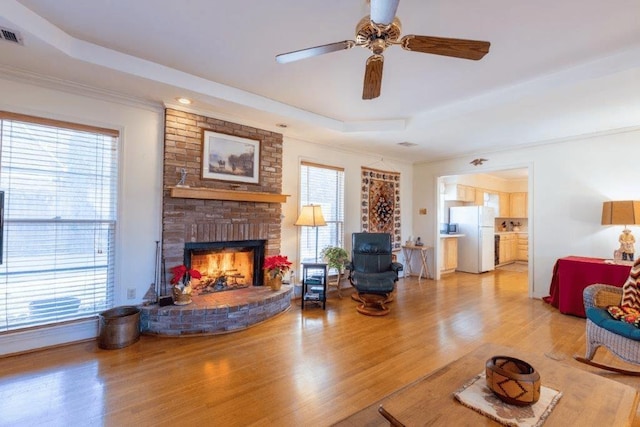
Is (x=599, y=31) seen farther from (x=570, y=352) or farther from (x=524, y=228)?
(x=524, y=228)

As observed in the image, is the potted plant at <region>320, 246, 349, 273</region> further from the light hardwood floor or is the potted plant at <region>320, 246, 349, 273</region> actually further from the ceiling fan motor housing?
the ceiling fan motor housing

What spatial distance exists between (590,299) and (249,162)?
397cm

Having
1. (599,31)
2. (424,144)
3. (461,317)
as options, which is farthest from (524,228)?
(599,31)

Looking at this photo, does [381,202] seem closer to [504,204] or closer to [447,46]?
[447,46]

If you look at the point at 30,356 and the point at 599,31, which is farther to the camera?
the point at 30,356

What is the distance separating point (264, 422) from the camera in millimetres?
1795

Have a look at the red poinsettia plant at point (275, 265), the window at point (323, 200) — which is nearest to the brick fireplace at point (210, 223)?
the red poinsettia plant at point (275, 265)

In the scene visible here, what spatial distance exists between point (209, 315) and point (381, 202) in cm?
392

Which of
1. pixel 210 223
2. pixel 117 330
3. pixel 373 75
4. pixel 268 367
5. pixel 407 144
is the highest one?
pixel 407 144

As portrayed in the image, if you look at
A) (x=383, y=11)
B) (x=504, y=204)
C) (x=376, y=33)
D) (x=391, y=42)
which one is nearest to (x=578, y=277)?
(x=391, y=42)

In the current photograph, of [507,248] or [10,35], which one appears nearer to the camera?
[10,35]

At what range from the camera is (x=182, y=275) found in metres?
3.17

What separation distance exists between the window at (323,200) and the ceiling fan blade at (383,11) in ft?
10.3

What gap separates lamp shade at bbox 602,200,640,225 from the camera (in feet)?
11.8
